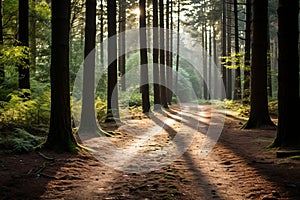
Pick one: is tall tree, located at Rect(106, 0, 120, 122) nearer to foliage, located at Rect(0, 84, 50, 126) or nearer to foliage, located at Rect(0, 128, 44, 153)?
foliage, located at Rect(0, 84, 50, 126)

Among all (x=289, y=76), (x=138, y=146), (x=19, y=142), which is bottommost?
(x=138, y=146)

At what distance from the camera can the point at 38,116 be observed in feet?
38.6

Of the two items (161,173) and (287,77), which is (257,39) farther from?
(161,173)

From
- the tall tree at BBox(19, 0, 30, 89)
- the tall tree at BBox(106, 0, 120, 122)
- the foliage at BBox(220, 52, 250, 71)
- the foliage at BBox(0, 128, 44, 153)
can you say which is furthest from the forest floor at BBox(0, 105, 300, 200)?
the foliage at BBox(220, 52, 250, 71)

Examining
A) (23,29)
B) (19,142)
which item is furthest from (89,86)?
(19,142)

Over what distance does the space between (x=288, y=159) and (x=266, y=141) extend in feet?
9.41

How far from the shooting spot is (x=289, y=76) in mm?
8258

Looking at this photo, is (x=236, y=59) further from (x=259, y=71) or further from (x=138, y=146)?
(x=138, y=146)

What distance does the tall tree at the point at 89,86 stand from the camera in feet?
39.6

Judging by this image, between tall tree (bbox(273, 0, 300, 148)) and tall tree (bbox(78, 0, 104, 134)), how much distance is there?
21.8 ft

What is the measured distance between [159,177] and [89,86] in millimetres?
6810

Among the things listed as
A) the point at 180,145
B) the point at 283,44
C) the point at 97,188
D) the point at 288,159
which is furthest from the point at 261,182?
the point at 180,145

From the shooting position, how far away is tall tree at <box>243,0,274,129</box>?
43.0 ft

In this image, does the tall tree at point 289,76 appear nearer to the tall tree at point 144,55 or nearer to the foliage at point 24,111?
the foliage at point 24,111
